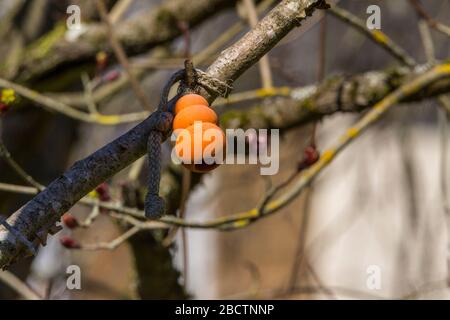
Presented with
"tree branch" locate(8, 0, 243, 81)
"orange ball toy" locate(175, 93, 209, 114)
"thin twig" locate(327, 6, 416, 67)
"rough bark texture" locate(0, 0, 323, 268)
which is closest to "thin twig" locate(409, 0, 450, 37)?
"thin twig" locate(327, 6, 416, 67)

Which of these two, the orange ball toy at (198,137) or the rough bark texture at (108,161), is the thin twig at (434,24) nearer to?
the rough bark texture at (108,161)

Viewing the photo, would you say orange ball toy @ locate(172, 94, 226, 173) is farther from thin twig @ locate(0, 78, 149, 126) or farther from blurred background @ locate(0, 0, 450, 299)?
thin twig @ locate(0, 78, 149, 126)

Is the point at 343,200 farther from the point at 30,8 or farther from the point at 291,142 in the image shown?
the point at 30,8

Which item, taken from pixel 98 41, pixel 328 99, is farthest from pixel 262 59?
pixel 98 41

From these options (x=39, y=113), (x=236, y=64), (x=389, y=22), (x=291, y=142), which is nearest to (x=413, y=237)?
(x=291, y=142)

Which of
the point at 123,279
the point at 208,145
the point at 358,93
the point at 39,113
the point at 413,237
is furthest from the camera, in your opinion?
the point at 123,279

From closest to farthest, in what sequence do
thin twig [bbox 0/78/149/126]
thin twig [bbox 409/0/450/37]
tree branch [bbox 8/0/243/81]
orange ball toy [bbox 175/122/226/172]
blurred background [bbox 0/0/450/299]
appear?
orange ball toy [bbox 175/122/226/172]
thin twig [bbox 409/0/450/37]
thin twig [bbox 0/78/149/126]
blurred background [bbox 0/0/450/299]
tree branch [bbox 8/0/243/81]

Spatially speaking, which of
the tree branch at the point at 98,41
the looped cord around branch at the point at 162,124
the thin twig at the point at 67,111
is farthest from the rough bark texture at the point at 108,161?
the tree branch at the point at 98,41
